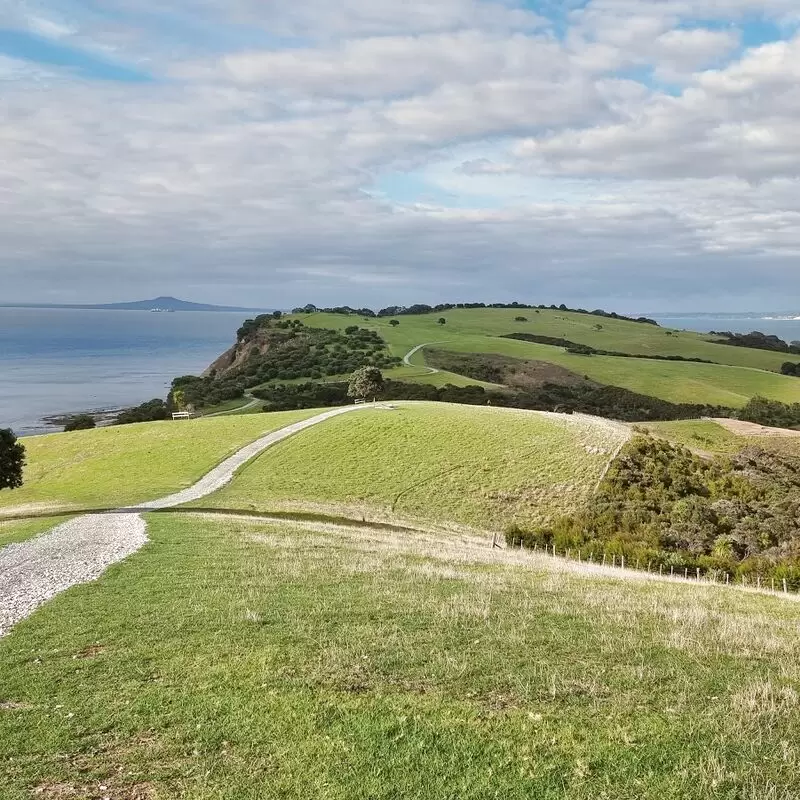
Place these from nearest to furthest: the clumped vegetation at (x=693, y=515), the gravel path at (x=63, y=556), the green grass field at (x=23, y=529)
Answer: the gravel path at (x=63, y=556) < the green grass field at (x=23, y=529) < the clumped vegetation at (x=693, y=515)

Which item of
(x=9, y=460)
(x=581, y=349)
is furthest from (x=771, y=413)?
(x=9, y=460)

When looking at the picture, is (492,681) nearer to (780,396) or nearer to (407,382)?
(407,382)

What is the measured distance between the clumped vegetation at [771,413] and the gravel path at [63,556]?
234 ft

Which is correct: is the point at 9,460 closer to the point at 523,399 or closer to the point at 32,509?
the point at 32,509

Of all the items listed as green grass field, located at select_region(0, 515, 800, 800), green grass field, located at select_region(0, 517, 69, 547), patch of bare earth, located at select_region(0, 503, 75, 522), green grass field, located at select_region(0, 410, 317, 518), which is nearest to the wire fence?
green grass field, located at select_region(0, 515, 800, 800)

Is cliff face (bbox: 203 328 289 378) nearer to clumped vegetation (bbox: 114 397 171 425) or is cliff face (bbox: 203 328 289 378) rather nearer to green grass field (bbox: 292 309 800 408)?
green grass field (bbox: 292 309 800 408)

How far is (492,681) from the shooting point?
1017cm

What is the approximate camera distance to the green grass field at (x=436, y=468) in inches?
1567

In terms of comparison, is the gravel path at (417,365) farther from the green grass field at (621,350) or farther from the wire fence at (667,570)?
the wire fence at (667,570)

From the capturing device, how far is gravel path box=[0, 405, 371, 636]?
15914 millimetres

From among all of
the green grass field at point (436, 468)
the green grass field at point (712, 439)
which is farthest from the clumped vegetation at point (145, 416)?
the green grass field at point (712, 439)

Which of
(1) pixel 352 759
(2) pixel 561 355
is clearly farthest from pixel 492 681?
(2) pixel 561 355

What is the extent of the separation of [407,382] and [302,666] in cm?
8553

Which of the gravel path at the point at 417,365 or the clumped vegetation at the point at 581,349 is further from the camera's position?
the clumped vegetation at the point at 581,349
